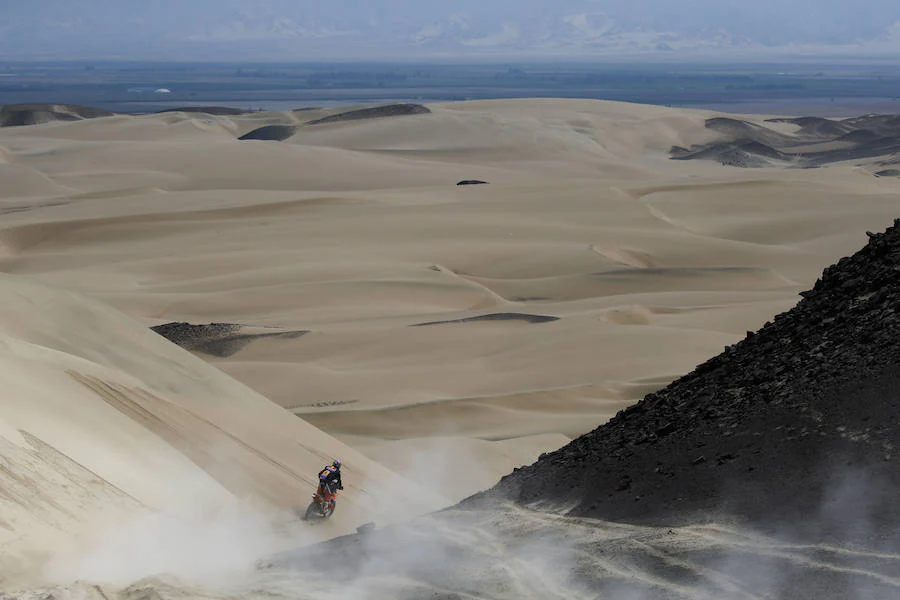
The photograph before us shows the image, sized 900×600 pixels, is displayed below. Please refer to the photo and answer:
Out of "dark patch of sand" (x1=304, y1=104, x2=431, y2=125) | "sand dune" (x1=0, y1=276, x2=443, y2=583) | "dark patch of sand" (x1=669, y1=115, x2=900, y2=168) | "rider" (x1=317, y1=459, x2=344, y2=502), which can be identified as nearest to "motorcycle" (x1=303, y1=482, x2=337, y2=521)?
"rider" (x1=317, y1=459, x2=344, y2=502)

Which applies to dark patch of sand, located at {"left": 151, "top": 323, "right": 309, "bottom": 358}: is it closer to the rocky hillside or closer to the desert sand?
the desert sand

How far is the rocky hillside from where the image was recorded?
22.7 feet

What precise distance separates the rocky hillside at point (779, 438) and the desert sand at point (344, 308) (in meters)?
2.38

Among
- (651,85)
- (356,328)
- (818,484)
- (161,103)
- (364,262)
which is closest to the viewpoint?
(818,484)

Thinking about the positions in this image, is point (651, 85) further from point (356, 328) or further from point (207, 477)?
point (207, 477)

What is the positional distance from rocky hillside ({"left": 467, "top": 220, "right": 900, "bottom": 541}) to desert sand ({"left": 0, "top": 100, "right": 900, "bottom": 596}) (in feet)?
7.81

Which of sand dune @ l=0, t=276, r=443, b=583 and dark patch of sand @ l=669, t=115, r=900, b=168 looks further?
dark patch of sand @ l=669, t=115, r=900, b=168

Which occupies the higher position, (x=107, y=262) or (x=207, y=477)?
(x=207, y=477)

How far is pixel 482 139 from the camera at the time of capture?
197 ft

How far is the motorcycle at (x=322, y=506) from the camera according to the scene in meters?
9.82

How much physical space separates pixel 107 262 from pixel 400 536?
70.4 ft

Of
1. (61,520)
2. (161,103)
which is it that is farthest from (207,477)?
(161,103)

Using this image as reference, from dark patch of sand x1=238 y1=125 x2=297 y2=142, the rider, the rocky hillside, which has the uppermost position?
the rocky hillside

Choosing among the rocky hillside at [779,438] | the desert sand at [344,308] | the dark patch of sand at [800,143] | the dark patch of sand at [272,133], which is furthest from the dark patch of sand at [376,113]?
the rocky hillside at [779,438]
